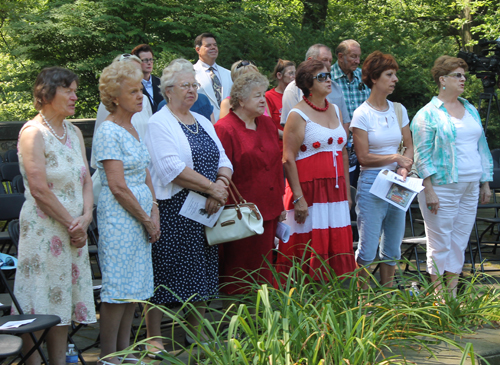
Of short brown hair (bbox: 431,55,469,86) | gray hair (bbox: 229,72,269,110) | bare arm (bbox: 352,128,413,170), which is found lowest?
bare arm (bbox: 352,128,413,170)

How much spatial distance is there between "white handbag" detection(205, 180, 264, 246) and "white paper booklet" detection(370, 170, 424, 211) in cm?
116

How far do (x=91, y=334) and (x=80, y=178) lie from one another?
5.07ft

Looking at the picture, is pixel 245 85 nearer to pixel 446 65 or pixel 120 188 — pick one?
pixel 120 188

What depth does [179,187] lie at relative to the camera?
3.97 metres

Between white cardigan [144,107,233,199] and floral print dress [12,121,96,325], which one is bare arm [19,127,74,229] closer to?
floral print dress [12,121,96,325]

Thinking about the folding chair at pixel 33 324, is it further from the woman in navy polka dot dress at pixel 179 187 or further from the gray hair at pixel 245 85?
the gray hair at pixel 245 85

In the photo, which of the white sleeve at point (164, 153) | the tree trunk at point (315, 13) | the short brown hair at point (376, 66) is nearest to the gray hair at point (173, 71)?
the white sleeve at point (164, 153)

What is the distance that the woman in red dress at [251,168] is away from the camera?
436cm

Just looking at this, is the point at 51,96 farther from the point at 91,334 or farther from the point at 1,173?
the point at 1,173

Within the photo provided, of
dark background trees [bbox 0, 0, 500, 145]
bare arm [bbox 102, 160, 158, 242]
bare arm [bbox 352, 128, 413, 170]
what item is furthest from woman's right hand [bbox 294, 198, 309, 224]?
dark background trees [bbox 0, 0, 500, 145]

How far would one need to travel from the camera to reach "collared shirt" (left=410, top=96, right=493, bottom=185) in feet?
15.9

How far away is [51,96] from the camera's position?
3.46 metres

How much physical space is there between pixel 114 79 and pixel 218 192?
39.2 inches

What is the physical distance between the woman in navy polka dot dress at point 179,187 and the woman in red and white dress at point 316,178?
809mm
